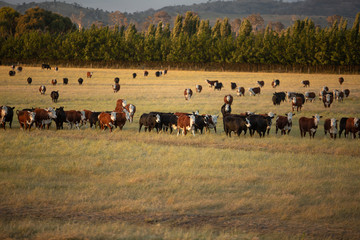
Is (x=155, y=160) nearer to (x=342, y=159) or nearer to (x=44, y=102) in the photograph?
(x=342, y=159)

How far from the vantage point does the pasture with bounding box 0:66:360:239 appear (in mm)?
7820

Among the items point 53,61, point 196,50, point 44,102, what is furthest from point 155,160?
point 53,61

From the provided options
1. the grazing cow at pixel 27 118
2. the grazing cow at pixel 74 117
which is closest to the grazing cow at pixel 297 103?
the grazing cow at pixel 74 117

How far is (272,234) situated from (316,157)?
7.43 meters

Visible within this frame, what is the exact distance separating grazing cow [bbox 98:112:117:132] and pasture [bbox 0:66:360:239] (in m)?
1.24

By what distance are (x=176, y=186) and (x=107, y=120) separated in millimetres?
10574

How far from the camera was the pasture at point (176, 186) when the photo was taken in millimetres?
7820

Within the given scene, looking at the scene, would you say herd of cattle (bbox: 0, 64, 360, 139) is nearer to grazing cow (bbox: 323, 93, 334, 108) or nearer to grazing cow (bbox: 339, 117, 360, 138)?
grazing cow (bbox: 339, 117, 360, 138)

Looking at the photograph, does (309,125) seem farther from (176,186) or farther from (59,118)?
(59,118)

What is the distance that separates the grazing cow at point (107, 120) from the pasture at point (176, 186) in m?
1.24

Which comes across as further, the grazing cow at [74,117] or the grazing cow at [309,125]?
the grazing cow at [74,117]

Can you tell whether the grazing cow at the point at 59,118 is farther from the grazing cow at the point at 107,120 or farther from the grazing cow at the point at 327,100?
the grazing cow at the point at 327,100

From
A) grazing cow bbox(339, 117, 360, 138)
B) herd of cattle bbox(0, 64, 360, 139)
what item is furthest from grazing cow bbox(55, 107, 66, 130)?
grazing cow bbox(339, 117, 360, 138)

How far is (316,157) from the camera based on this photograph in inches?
564
